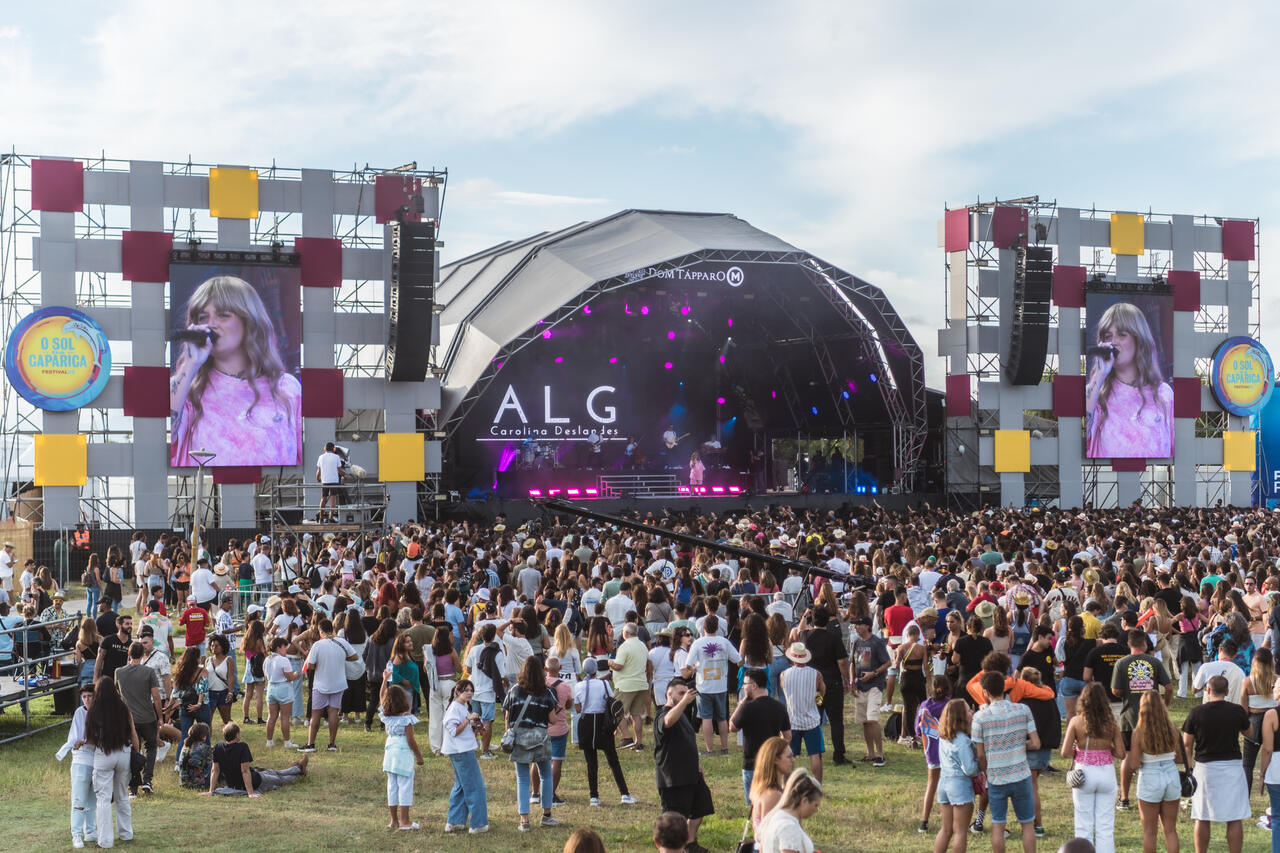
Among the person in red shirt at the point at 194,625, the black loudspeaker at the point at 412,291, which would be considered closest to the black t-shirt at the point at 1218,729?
the person in red shirt at the point at 194,625

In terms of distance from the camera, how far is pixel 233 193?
105 ft

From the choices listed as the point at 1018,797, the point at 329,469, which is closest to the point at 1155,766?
the point at 1018,797

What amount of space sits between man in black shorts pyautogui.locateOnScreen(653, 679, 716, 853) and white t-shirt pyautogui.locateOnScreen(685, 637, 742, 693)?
2.34m

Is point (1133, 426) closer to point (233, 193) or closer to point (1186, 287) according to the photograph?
point (1186, 287)

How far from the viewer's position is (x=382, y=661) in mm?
13453

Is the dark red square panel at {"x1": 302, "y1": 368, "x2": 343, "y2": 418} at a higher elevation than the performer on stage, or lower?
higher

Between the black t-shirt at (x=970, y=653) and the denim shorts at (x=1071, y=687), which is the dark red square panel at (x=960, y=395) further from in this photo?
the black t-shirt at (x=970, y=653)

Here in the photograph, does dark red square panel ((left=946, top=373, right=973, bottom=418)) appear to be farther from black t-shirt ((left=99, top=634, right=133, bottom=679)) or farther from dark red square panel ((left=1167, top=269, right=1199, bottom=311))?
black t-shirt ((left=99, top=634, right=133, bottom=679))

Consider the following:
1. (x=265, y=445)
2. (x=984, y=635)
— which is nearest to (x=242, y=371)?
(x=265, y=445)

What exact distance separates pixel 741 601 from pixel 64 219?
78.4 ft

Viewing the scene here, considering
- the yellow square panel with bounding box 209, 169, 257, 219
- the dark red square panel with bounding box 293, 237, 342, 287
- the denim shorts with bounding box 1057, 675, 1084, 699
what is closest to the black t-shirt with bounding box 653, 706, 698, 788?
the denim shorts with bounding box 1057, 675, 1084, 699

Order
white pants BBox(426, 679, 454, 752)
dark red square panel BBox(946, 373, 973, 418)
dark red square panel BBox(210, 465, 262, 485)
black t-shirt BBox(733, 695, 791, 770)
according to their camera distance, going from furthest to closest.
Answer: dark red square panel BBox(946, 373, 973, 418), dark red square panel BBox(210, 465, 262, 485), white pants BBox(426, 679, 454, 752), black t-shirt BBox(733, 695, 791, 770)

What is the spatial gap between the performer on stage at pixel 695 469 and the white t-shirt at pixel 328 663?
2796cm

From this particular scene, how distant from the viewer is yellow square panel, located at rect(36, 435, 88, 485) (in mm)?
30594
